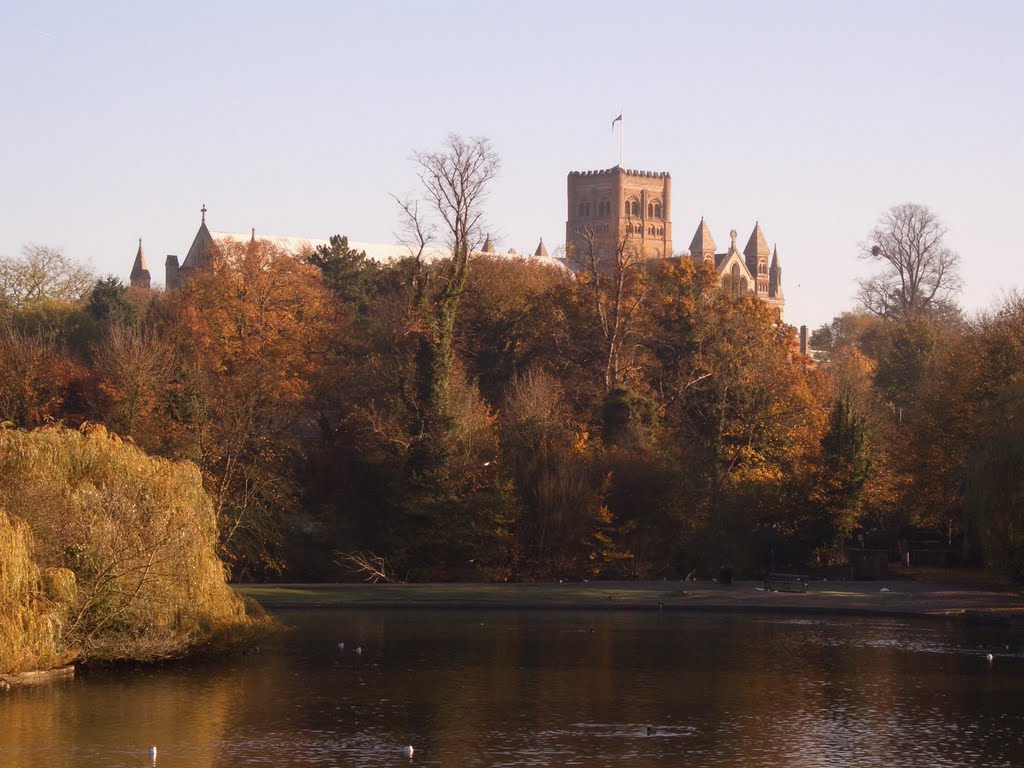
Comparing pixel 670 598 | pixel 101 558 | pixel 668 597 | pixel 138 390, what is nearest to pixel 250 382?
pixel 138 390

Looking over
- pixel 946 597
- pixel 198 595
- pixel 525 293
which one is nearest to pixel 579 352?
pixel 525 293

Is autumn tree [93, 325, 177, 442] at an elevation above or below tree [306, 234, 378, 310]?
below

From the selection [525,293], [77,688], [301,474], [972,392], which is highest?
[525,293]

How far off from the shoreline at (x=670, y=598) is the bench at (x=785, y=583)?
41cm

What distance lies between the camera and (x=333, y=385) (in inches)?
2697

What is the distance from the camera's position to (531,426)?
61.5 meters

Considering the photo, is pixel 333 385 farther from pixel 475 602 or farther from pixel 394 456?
pixel 475 602

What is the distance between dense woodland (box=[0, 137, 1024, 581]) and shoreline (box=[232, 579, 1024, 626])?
8.71 ft

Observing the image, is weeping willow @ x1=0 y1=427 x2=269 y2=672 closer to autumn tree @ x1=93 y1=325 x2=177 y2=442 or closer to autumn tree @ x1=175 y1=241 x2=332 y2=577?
autumn tree @ x1=175 y1=241 x2=332 y2=577

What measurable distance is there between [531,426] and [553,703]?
32.3 metres

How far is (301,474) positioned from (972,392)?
2901cm

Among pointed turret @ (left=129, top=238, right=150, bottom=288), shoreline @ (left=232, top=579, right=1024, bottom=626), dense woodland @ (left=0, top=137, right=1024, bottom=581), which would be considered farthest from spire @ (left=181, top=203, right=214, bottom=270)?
shoreline @ (left=232, top=579, right=1024, bottom=626)

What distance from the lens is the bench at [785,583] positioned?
51.3 metres

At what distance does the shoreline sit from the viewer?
154ft
